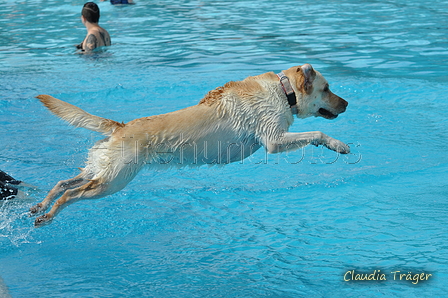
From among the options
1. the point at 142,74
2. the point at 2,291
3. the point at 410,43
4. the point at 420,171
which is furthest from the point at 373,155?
the point at 410,43

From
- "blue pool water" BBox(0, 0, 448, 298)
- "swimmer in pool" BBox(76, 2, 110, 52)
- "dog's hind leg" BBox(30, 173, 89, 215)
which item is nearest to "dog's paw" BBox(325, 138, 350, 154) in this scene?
"blue pool water" BBox(0, 0, 448, 298)

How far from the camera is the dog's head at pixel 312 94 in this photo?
4871mm

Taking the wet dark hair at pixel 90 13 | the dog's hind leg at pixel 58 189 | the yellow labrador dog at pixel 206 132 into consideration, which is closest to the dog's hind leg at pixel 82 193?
the yellow labrador dog at pixel 206 132

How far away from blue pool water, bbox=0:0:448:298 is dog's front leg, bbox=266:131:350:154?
76cm

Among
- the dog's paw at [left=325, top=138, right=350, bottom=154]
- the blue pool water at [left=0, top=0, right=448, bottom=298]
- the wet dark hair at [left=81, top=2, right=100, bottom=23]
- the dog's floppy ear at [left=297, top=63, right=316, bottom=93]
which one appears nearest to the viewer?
the blue pool water at [left=0, top=0, right=448, bottom=298]

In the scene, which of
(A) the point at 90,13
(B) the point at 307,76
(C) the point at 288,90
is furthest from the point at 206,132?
(A) the point at 90,13

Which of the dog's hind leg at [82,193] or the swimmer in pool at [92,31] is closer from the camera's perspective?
the dog's hind leg at [82,193]

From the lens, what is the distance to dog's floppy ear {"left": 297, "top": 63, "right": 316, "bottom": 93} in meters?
4.80

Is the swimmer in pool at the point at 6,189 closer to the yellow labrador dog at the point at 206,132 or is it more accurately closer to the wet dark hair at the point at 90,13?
the yellow labrador dog at the point at 206,132

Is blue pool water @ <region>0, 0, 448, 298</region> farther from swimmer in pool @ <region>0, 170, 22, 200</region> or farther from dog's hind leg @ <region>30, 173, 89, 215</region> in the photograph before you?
dog's hind leg @ <region>30, 173, 89, 215</region>

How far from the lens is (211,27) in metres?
15.0

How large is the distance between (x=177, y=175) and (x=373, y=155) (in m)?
2.48

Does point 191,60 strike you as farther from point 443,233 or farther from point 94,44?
point 443,233

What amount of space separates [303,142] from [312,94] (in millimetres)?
522
